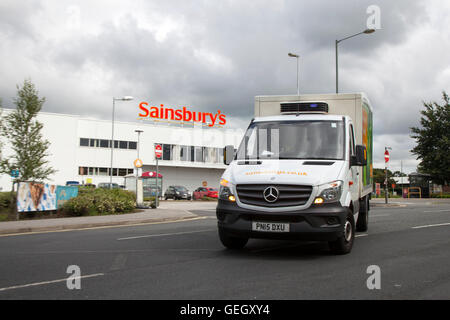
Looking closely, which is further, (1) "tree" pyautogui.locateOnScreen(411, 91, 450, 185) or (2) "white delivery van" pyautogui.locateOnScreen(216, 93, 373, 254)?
(1) "tree" pyautogui.locateOnScreen(411, 91, 450, 185)

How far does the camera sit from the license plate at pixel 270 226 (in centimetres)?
665

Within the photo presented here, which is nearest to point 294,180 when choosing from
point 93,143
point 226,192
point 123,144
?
point 226,192

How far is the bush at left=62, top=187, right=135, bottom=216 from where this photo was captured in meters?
17.5

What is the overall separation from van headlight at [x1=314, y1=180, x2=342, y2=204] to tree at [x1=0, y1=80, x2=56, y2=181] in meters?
13.1

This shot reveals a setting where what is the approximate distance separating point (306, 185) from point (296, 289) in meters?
2.00

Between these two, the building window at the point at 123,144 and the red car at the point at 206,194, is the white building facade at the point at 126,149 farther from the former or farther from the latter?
the red car at the point at 206,194

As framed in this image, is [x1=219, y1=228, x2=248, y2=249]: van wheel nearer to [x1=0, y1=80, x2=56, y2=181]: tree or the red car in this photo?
[x1=0, y1=80, x2=56, y2=181]: tree

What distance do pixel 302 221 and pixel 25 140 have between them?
1355 centimetres

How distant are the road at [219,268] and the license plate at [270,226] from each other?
0.50 m

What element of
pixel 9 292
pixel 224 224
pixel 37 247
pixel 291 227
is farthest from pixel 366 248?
pixel 37 247

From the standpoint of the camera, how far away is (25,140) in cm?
Answer: 1689

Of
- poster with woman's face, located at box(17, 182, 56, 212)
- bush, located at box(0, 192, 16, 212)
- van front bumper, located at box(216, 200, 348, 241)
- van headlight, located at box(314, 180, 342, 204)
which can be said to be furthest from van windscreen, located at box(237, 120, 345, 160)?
bush, located at box(0, 192, 16, 212)

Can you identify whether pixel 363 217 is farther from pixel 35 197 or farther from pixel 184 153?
pixel 184 153

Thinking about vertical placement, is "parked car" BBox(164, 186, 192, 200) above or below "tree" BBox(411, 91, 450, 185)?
below
